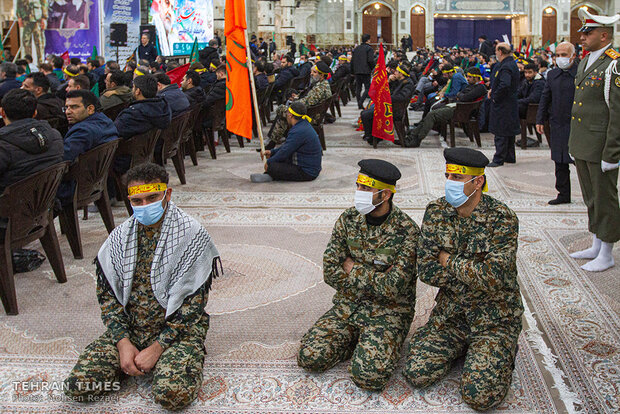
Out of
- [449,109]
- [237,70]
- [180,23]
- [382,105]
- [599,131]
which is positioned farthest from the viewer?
[180,23]

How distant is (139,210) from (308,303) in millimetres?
1475

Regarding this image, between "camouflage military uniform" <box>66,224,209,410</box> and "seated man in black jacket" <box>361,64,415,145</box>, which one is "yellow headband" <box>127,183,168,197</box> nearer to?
"camouflage military uniform" <box>66,224,209,410</box>

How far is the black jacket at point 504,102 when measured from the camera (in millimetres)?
8297

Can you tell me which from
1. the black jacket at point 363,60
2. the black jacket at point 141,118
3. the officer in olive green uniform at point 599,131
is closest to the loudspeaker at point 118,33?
the black jacket at point 363,60

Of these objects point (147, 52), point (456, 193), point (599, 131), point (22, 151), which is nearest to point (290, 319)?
point (456, 193)

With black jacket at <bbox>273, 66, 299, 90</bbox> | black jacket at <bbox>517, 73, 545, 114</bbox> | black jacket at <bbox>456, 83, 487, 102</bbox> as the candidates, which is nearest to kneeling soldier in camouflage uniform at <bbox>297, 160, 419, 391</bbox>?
black jacket at <bbox>456, 83, 487, 102</bbox>

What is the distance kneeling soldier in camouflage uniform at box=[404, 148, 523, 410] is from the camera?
3.11m

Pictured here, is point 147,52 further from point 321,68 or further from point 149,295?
point 149,295

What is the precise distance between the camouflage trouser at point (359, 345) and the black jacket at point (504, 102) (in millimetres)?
5468

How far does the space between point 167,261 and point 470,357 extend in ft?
4.80

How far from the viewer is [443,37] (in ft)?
133

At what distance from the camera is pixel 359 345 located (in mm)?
3283

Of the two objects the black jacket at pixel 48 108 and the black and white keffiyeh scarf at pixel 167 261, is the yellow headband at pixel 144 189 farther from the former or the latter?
the black jacket at pixel 48 108

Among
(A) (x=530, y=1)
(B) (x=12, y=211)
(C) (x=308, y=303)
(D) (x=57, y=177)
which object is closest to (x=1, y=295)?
(B) (x=12, y=211)
